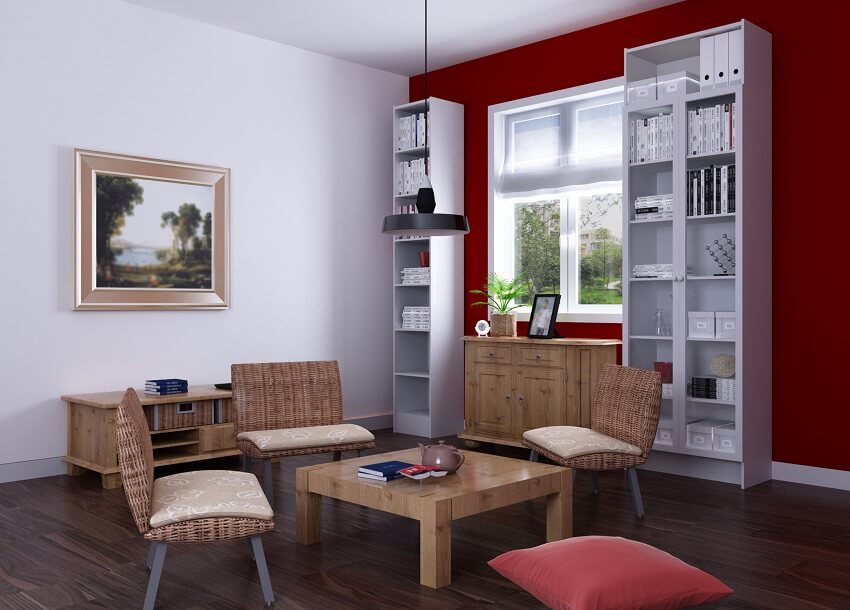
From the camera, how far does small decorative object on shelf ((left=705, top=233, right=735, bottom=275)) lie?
5.10 metres

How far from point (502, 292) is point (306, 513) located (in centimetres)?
313

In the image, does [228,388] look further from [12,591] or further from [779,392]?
[779,392]

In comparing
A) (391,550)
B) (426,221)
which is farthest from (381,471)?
(426,221)

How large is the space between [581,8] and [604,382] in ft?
8.91

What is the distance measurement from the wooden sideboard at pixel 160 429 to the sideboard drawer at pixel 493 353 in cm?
190

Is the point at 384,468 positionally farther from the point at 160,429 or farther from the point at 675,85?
the point at 675,85

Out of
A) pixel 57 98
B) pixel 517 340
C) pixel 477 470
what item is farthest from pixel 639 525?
pixel 57 98

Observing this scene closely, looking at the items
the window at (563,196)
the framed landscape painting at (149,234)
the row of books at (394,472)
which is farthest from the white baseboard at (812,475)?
the framed landscape painting at (149,234)

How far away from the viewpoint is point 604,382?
477 cm

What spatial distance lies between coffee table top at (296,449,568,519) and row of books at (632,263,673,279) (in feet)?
6.50

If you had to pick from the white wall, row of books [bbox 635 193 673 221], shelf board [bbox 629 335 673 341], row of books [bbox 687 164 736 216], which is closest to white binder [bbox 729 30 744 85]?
row of books [bbox 687 164 736 216]

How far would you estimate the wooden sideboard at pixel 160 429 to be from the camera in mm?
4945

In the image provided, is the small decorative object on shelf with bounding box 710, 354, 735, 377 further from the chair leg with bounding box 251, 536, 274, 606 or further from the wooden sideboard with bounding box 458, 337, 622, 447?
the chair leg with bounding box 251, 536, 274, 606

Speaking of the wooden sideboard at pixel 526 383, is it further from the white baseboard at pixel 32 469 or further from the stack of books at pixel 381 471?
the white baseboard at pixel 32 469
